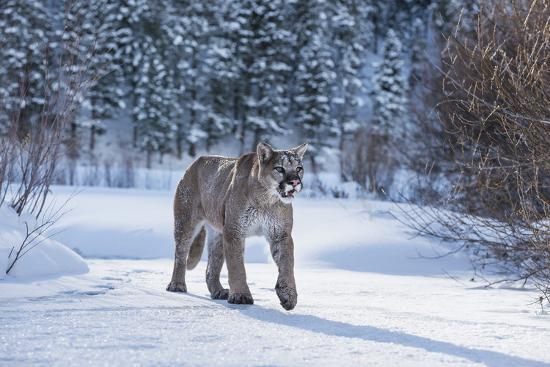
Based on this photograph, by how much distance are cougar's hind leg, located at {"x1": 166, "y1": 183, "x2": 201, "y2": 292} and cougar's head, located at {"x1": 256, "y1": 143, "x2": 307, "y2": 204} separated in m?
1.40

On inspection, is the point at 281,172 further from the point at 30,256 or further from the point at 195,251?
the point at 30,256

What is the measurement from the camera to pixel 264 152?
5988 mm

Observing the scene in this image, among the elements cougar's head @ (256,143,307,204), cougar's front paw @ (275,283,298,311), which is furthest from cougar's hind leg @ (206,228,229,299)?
cougar's head @ (256,143,307,204)

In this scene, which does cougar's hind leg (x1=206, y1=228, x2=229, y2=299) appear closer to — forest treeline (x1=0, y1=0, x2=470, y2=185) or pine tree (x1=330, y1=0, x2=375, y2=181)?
forest treeline (x1=0, y1=0, x2=470, y2=185)

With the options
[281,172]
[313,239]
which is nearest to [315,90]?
[313,239]

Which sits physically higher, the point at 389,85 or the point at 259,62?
the point at 259,62

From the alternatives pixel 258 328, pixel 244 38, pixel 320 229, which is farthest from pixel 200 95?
pixel 258 328

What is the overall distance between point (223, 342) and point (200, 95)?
45.6m

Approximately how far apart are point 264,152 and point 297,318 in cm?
138

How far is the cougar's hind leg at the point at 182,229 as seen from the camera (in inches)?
272

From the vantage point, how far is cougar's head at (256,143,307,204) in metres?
5.73

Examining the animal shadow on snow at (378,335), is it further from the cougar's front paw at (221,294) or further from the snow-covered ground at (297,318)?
the cougar's front paw at (221,294)

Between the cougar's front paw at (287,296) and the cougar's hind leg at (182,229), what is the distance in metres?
1.43

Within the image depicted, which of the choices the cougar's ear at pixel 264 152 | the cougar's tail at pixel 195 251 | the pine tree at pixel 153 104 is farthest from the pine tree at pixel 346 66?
the cougar's ear at pixel 264 152
